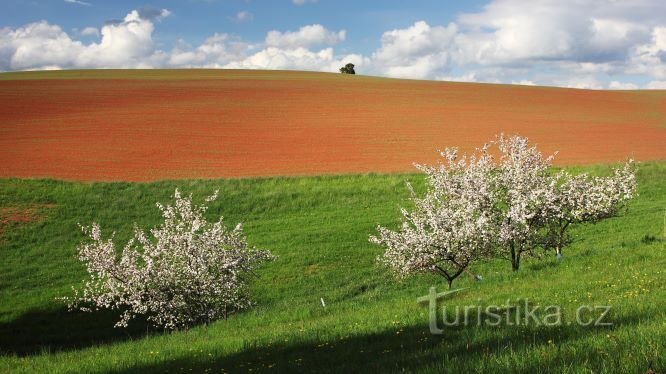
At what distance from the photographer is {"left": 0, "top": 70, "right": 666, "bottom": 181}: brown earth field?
54219 mm

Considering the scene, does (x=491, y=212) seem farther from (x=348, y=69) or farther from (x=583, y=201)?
(x=348, y=69)

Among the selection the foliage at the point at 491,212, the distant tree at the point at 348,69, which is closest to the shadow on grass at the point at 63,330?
the foliage at the point at 491,212

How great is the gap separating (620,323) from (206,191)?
3701cm

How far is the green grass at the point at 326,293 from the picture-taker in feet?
26.8

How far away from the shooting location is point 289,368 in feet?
30.5

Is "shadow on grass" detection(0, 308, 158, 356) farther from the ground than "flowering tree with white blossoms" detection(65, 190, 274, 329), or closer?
closer

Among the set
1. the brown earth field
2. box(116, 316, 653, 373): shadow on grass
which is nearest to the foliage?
box(116, 316, 653, 373): shadow on grass

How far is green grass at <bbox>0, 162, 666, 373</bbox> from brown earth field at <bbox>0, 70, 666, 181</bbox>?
7.44 metres

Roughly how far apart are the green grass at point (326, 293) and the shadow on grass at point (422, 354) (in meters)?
0.04

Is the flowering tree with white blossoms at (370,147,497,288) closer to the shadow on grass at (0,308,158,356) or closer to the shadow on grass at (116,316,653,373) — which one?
the shadow on grass at (116,316,653,373)

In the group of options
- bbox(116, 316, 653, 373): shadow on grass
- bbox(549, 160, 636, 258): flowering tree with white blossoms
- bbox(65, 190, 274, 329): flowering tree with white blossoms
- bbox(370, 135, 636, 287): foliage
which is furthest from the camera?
bbox(549, 160, 636, 258): flowering tree with white blossoms

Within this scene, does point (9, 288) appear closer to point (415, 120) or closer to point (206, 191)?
point (206, 191)

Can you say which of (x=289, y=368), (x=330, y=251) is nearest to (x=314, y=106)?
(x=330, y=251)

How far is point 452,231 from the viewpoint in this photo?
20.0m
